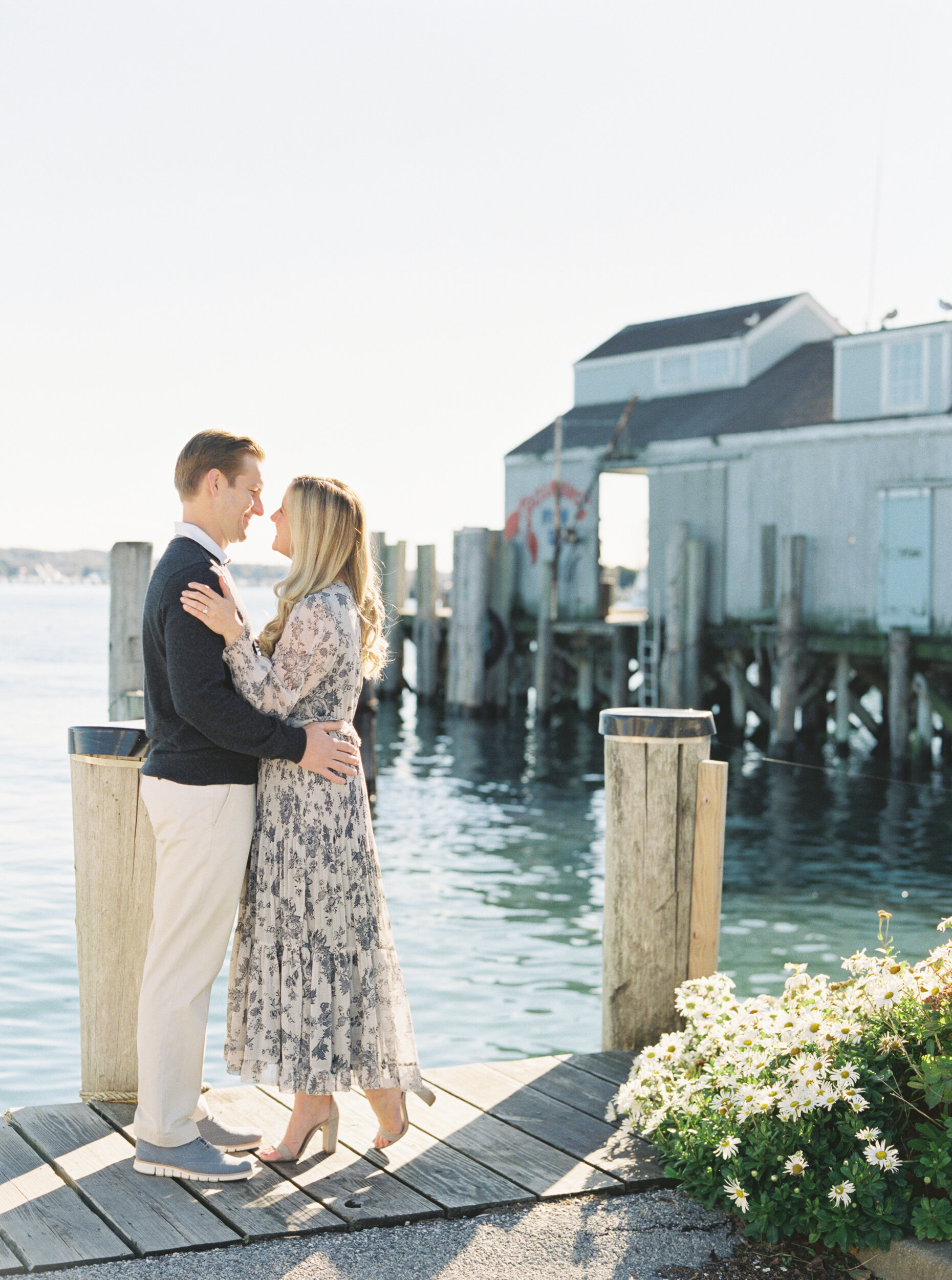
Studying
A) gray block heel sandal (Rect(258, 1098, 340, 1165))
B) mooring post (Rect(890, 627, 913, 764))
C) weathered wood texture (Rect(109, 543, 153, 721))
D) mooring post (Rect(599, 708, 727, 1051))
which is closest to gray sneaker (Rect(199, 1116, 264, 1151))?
gray block heel sandal (Rect(258, 1098, 340, 1165))

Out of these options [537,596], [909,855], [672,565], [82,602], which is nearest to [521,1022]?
[909,855]

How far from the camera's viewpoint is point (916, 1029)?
3.66 m

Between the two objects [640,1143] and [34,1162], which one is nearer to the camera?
[34,1162]

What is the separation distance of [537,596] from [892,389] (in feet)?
27.8

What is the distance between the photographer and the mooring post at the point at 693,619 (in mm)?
21656

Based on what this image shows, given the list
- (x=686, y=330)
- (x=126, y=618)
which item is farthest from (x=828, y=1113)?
(x=686, y=330)

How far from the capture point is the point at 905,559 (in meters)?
19.3

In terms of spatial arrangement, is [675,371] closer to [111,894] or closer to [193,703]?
[111,894]

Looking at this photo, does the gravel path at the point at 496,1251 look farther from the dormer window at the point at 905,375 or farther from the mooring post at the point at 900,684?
the dormer window at the point at 905,375

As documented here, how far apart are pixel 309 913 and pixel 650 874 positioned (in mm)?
1518

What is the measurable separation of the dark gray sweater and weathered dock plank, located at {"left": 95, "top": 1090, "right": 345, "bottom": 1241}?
3.68ft

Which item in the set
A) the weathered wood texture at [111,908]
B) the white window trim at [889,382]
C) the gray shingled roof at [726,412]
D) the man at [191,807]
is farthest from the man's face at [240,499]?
the gray shingled roof at [726,412]

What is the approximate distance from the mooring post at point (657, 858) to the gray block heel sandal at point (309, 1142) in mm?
1242

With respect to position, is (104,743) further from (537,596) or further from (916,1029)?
(537,596)
